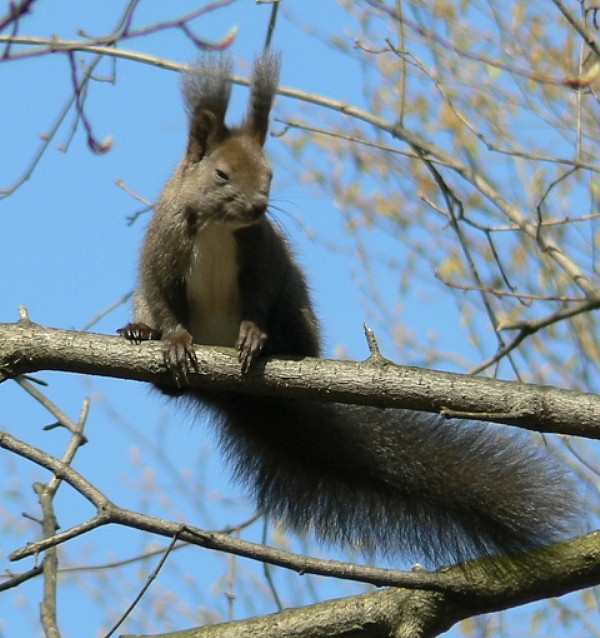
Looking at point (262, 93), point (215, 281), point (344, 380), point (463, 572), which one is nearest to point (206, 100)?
point (262, 93)

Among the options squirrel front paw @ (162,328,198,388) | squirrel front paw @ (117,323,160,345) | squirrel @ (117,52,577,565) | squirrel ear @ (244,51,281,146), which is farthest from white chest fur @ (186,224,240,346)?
squirrel front paw @ (162,328,198,388)

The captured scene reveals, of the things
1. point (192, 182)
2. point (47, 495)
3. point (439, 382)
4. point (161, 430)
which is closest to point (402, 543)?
point (439, 382)

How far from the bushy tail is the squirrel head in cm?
81

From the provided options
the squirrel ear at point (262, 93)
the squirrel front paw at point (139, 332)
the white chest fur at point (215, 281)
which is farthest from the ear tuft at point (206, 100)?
the squirrel front paw at point (139, 332)

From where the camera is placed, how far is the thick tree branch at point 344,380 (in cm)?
339

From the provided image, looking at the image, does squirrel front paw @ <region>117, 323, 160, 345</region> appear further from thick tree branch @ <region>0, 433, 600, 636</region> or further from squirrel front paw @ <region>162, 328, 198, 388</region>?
thick tree branch @ <region>0, 433, 600, 636</region>

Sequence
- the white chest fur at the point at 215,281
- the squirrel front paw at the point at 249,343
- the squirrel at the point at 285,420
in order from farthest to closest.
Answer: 1. the white chest fur at the point at 215,281
2. the squirrel at the point at 285,420
3. the squirrel front paw at the point at 249,343

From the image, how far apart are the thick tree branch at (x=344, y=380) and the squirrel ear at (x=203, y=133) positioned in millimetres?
1311

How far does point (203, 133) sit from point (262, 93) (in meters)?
0.30

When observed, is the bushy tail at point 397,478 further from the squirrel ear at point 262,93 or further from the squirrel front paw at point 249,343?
the squirrel ear at point 262,93

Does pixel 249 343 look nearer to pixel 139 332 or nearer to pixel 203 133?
pixel 139 332

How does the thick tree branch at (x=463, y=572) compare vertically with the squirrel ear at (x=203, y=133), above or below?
below

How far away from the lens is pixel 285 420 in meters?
4.54

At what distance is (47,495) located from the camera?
362 cm
